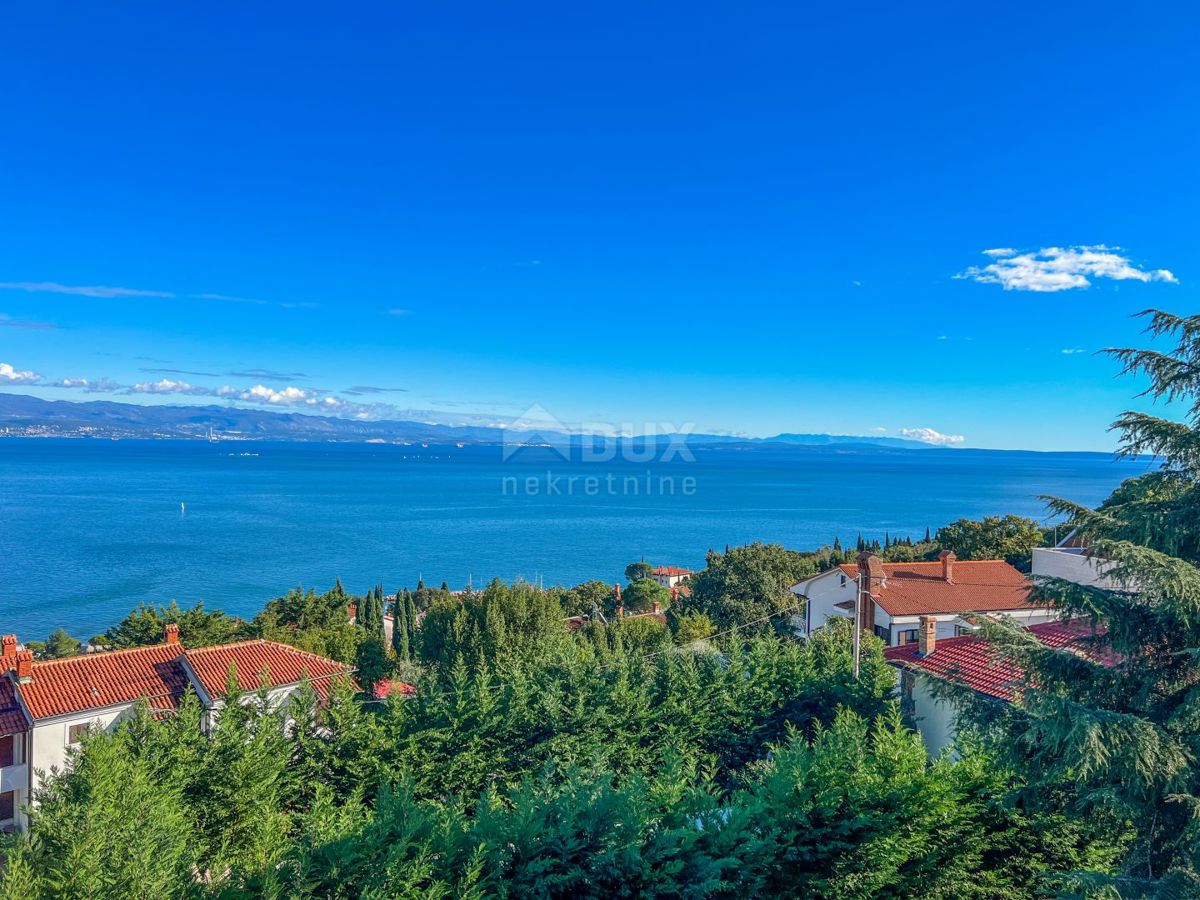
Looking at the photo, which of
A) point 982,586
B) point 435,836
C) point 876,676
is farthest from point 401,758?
point 982,586

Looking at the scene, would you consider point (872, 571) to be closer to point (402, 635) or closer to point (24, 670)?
point (402, 635)

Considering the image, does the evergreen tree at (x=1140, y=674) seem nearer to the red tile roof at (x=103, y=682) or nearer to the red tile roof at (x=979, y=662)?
the red tile roof at (x=979, y=662)

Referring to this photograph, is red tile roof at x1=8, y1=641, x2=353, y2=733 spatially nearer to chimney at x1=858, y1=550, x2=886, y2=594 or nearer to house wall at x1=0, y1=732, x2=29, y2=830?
house wall at x1=0, y1=732, x2=29, y2=830

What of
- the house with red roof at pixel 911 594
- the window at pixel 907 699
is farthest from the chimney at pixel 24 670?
the house with red roof at pixel 911 594

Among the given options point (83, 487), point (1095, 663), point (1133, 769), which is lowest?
point (83, 487)

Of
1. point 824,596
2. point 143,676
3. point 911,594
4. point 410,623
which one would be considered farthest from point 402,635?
point 911,594

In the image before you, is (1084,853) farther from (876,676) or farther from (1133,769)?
(876,676)

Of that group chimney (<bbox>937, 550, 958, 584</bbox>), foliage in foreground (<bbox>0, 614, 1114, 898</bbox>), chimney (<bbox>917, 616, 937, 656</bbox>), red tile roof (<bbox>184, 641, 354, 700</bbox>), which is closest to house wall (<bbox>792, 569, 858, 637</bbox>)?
chimney (<bbox>937, 550, 958, 584</bbox>)
